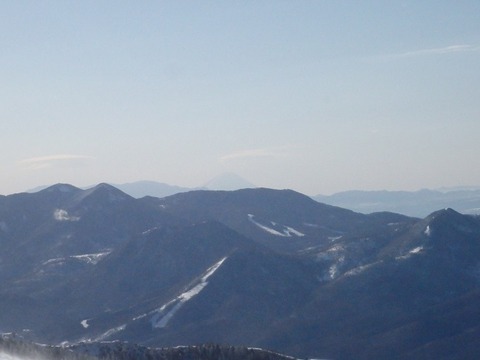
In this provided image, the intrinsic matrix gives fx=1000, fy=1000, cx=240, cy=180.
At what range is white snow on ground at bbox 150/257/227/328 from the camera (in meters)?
142

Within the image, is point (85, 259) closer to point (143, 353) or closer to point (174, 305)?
point (174, 305)

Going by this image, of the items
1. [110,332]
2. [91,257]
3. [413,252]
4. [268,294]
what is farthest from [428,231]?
[91,257]

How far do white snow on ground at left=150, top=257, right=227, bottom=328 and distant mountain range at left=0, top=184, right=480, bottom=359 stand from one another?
0.30 meters

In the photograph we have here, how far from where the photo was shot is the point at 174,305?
146m

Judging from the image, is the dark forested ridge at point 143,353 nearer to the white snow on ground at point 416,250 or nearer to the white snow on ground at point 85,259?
the white snow on ground at point 416,250

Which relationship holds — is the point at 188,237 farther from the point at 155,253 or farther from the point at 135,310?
the point at 135,310

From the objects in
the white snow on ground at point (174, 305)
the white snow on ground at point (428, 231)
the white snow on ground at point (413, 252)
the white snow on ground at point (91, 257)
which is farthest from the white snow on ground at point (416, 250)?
the white snow on ground at point (91, 257)

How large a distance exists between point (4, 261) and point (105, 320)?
59016mm

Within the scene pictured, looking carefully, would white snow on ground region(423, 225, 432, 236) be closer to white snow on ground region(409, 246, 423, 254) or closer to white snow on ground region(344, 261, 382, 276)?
white snow on ground region(409, 246, 423, 254)

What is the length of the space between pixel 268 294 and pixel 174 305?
592 inches

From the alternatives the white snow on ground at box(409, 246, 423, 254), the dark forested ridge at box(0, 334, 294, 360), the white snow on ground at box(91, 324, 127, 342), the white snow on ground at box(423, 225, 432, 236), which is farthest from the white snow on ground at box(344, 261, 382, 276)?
the dark forested ridge at box(0, 334, 294, 360)

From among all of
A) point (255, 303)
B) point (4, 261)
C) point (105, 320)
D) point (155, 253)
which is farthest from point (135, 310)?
point (4, 261)

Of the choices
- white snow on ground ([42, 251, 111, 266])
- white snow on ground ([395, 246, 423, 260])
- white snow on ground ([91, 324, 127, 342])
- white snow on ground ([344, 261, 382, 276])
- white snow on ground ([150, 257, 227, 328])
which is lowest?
Answer: white snow on ground ([91, 324, 127, 342])

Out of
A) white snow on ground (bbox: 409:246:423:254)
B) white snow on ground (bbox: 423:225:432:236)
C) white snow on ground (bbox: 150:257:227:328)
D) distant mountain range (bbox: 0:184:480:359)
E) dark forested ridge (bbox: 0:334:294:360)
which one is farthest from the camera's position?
white snow on ground (bbox: 423:225:432:236)
